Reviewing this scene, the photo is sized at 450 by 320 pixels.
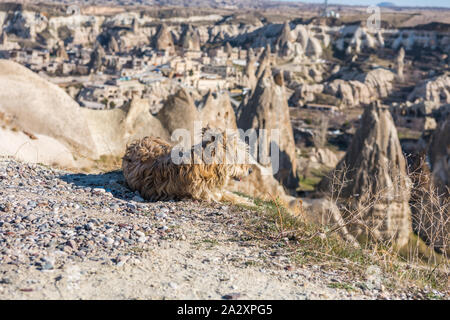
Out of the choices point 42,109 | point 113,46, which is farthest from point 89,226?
point 113,46

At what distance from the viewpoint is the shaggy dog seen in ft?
12.6

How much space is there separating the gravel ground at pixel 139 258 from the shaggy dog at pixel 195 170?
14.2 inches

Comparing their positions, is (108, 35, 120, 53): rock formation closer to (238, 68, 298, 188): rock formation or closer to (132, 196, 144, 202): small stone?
(238, 68, 298, 188): rock formation

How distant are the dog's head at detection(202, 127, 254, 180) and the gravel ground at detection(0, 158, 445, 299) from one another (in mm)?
416

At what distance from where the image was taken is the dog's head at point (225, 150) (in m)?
3.80

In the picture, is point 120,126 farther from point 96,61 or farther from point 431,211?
point 96,61

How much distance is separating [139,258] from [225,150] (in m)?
1.48

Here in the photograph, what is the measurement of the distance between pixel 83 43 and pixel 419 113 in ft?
220

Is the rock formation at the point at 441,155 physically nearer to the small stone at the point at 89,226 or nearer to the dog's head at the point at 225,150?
the dog's head at the point at 225,150

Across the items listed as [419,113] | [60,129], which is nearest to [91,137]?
[60,129]

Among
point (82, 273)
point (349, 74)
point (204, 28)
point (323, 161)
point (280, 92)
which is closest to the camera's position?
point (82, 273)

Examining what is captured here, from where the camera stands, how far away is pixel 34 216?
9.91ft
